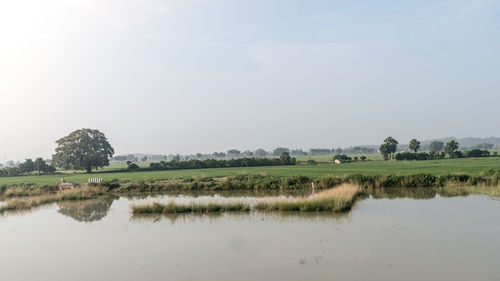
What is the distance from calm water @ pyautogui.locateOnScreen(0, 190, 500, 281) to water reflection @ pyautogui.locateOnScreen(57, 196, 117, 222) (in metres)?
1.04

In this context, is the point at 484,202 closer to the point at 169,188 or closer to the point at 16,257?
the point at 16,257

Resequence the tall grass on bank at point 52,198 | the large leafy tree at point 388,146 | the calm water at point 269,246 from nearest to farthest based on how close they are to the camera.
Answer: the calm water at point 269,246, the tall grass on bank at point 52,198, the large leafy tree at point 388,146

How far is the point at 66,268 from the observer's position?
14094mm

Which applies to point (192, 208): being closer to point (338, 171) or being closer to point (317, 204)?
point (317, 204)

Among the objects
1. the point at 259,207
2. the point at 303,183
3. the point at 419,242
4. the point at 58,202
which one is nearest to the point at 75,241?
the point at 259,207

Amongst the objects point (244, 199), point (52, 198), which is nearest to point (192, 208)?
point (244, 199)

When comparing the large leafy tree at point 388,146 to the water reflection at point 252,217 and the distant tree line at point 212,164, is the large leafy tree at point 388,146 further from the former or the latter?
the water reflection at point 252,217

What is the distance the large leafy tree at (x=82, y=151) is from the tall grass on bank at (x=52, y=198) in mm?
44347

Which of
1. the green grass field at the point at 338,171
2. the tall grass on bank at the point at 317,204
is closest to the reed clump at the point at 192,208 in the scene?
the tall grass on bank at the point at 317,204

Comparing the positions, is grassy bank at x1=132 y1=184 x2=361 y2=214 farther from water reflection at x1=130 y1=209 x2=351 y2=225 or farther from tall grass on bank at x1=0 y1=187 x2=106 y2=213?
tall grass on bank at x1=0 y1=187 x2=106 y2=213

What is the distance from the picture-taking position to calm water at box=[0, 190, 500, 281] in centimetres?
1221

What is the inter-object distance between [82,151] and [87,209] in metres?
58.6

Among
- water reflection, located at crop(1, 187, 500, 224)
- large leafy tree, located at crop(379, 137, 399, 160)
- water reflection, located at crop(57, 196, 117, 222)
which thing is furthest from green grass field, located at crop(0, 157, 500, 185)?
large leafy tree, located at crop(379, 137, 399, 160)

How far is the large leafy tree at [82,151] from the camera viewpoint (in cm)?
7994
